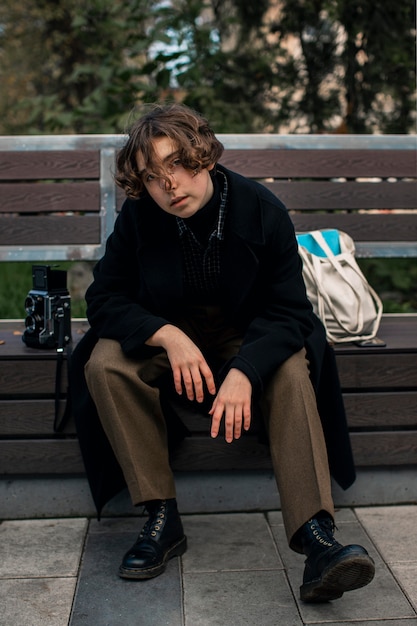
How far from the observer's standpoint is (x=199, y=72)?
653cm

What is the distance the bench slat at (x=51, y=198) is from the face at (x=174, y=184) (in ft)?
4.23

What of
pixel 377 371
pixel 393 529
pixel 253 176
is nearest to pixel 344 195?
pixel 253 176

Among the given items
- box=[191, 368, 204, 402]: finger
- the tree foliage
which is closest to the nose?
box=[191, 368, 204, 402]: finger

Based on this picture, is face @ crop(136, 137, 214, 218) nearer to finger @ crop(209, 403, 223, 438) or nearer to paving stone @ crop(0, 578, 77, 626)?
finger @ crop(209, 403, 223, 438)

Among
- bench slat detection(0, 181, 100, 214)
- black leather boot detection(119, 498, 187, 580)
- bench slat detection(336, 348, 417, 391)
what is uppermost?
bench slat detection(0, 181, 100, 214)

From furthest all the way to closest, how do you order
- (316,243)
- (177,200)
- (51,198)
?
(51,198) → (316,243) → (177,200)

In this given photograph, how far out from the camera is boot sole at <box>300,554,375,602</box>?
2395 mm

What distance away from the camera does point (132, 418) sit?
2.80 m

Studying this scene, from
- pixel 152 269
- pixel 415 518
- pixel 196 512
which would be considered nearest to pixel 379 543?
pixel 415 518

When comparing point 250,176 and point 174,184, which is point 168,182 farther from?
point 250,176

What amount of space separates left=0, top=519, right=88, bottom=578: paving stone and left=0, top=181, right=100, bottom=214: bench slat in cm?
147

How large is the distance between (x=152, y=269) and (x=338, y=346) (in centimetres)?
83

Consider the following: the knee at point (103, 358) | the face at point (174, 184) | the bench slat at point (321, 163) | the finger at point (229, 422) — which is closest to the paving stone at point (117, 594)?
the finger at point (229, 422)

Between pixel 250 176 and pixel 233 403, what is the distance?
1.70m
